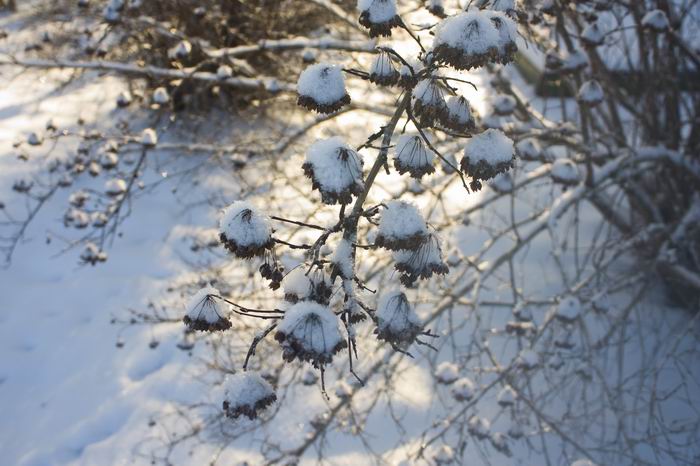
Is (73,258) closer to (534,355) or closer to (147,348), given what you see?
(147,348)

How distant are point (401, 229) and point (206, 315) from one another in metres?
0.49

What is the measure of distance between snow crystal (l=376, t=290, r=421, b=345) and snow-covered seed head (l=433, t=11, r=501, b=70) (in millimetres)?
543

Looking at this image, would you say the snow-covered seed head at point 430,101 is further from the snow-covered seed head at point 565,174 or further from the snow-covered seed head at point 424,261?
the snow-covered seed head at point 565,174

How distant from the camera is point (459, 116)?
1441mm

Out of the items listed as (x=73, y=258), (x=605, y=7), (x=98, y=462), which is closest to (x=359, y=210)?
(x=605, y=7)

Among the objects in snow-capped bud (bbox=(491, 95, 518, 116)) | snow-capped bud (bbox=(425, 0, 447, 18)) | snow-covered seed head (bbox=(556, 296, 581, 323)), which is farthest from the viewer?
snow-capped bud (bbox=(491, 95, 518, 116))

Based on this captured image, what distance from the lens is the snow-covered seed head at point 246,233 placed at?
134 centimetres

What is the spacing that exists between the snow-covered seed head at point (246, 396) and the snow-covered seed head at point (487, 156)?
68 centimetres

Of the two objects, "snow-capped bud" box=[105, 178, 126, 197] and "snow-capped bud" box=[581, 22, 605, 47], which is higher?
"snow-capped bud" box=[581, 22, 605, 47]

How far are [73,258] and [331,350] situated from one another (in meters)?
5.18

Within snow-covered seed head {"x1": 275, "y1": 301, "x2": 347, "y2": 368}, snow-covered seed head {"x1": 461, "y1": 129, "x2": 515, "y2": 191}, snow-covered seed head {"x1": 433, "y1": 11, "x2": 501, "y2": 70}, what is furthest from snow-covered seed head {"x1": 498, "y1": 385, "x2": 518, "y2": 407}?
snow-covered seed head {"x1": 433, "y1": 11, "x2": 501, "y2": 70}

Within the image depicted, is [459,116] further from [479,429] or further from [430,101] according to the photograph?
[479,429]

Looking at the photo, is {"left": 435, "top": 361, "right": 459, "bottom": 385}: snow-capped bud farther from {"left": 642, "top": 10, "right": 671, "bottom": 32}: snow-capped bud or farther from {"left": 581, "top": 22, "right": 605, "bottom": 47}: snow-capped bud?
{"left": 642, "top": 10, "right": 671, "bottom": 32}: snow-capped bud

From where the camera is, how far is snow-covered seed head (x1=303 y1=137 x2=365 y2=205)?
131 centimetres
